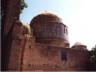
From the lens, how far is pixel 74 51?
1934cm

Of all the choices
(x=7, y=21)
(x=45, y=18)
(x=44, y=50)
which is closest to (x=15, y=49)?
(x=7, y=21)

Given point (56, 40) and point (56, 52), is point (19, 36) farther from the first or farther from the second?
point (56, 40)

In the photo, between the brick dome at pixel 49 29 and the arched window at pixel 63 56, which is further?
the brick dome at pixel 49 29

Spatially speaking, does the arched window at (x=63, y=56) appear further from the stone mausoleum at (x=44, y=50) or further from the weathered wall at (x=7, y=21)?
the weathered wall at (x=7, y=21)

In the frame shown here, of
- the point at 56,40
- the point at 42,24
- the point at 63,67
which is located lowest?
the point at 63,67

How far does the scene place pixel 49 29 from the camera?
23.1 metres

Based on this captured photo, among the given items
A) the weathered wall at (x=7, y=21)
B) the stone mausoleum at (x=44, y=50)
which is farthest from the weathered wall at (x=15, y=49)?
the weathered wall at (x=7, y=21)

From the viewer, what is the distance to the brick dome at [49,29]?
74.5 ft

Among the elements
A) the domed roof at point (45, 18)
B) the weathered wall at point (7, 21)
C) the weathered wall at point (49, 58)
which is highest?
the domed roof at point (45, 18)

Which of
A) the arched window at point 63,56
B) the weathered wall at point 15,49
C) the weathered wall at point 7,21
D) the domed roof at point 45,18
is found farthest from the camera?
the domed roof at point 45,18

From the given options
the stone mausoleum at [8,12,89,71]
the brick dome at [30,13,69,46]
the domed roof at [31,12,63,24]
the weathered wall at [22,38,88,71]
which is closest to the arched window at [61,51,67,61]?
the stone mausoleum at [8,12,89,71]

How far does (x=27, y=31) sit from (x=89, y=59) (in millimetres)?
6520

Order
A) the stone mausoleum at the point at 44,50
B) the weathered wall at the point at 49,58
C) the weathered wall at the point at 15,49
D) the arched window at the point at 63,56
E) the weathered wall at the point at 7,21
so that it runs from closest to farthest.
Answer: the weathered wall at the point at 15,49 → the stone mausoleum at the point at 44,50 → the weathered wall at the point at 7,21 → the weathered wall at the point at 49,58 → the arched window at the point at 63,56

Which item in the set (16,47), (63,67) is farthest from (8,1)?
(63,67)
